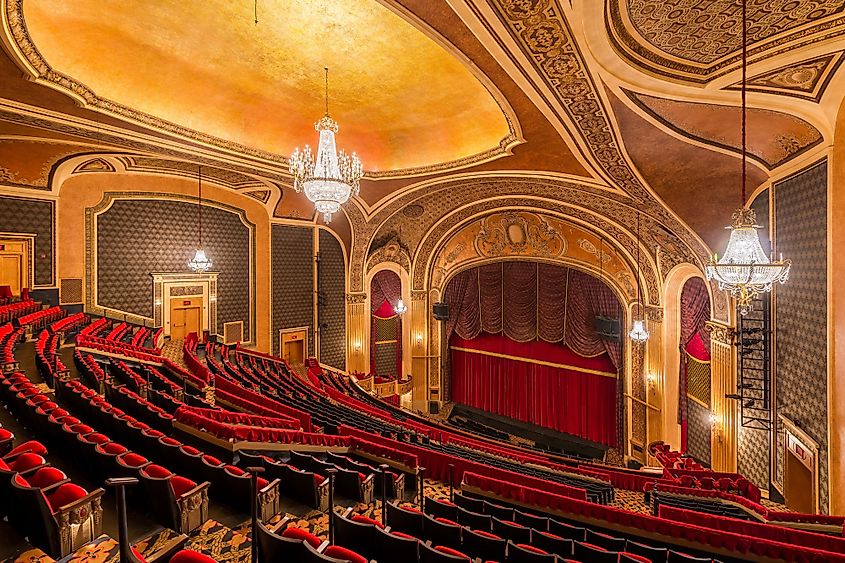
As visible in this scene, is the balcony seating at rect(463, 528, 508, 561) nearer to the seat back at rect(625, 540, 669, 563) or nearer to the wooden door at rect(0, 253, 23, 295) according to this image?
the seat back at rect(625, 540, 669, 563)

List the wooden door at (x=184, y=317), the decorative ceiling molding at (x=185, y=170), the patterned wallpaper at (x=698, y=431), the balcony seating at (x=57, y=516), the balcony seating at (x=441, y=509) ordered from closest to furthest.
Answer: the balcony seating at (x=57, y=516) < the balcony seating at (x=441, y=509) < the decorative ceiling molding at (x=185, y=170) < the patterned wallpaper at (x=698, y=431) < the wooden door at (x=184, y=317)

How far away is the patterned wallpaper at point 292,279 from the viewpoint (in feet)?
43.7

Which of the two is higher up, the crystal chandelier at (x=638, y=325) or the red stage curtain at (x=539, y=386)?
the crystal chandelier at (x=638, y=325)

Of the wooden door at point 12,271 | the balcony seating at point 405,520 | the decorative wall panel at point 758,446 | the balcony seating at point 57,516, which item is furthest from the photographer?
the wooden door at point 12,271

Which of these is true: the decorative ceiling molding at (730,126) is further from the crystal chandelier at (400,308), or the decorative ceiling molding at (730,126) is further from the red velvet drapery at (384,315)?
the red velvet drapery at (384,315)

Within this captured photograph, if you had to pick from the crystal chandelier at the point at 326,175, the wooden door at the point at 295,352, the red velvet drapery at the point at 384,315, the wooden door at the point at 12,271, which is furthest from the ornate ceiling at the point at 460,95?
the wooden door at the point at 295,352

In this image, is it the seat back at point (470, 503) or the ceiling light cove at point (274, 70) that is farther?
the ceiling light cove at point (274, 70)

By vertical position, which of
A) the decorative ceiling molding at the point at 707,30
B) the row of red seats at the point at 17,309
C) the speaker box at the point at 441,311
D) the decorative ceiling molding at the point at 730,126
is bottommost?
the speaker box at the point at 441,311

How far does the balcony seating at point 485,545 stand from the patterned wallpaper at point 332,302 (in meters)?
12.0

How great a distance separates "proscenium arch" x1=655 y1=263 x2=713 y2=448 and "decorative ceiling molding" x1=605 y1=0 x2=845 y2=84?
7419mm

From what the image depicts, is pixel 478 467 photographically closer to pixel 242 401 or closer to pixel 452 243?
pixel 242 401

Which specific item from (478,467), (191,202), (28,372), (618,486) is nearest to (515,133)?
(478,467)

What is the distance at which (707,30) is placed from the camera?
12.6 ft

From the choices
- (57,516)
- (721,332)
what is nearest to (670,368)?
(721,332)
